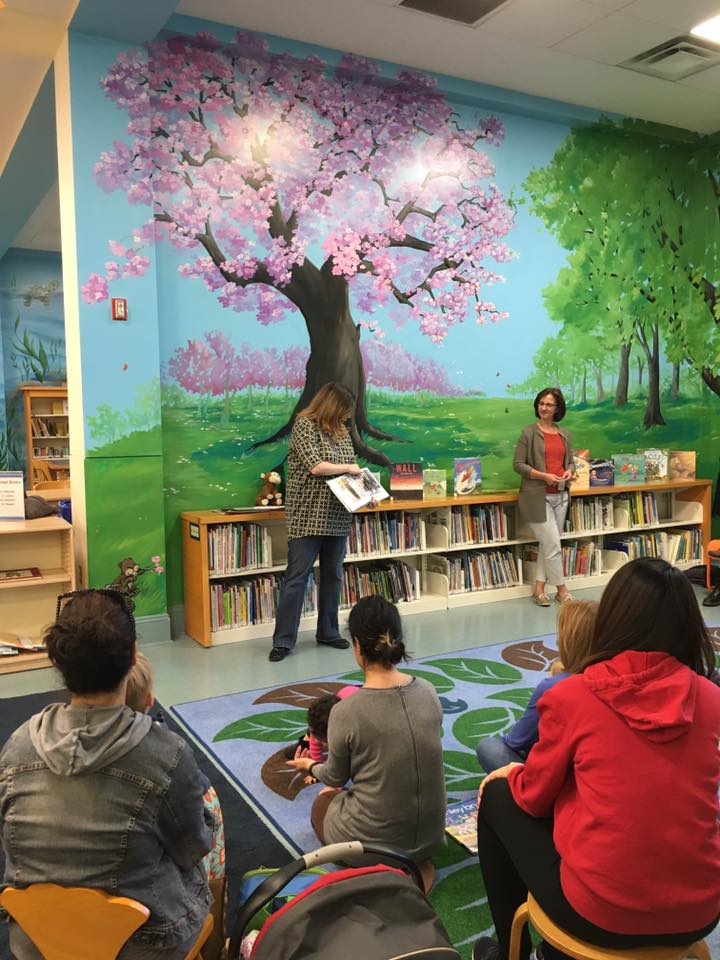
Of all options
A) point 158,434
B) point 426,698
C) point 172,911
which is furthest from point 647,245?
point 172,911

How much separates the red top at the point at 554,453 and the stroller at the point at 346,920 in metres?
4.67

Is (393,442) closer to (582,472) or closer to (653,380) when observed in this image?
(582,472)

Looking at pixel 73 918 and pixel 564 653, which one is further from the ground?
pixel 564 653

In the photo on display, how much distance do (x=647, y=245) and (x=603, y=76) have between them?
153 centimetres

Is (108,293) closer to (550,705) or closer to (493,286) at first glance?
(493,286)

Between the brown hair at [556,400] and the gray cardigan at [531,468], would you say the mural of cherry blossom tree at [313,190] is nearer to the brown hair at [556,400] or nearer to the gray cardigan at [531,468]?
the brown hair at [556,400]

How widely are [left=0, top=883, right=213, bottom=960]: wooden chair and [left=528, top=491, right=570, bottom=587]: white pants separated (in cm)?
475

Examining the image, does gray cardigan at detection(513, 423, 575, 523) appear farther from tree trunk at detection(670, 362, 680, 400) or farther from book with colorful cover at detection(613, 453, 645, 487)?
tree trunk at detection(670, 362, 680, 400)

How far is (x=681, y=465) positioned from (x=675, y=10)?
136 inches

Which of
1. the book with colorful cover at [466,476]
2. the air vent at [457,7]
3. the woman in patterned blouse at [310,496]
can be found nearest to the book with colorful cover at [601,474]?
the book with colorful cover at [466,476]

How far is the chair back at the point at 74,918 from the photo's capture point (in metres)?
1.41

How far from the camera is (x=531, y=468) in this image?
230 inches

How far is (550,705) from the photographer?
166 cm

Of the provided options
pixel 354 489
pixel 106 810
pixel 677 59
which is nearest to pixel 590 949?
pixel 106 810
